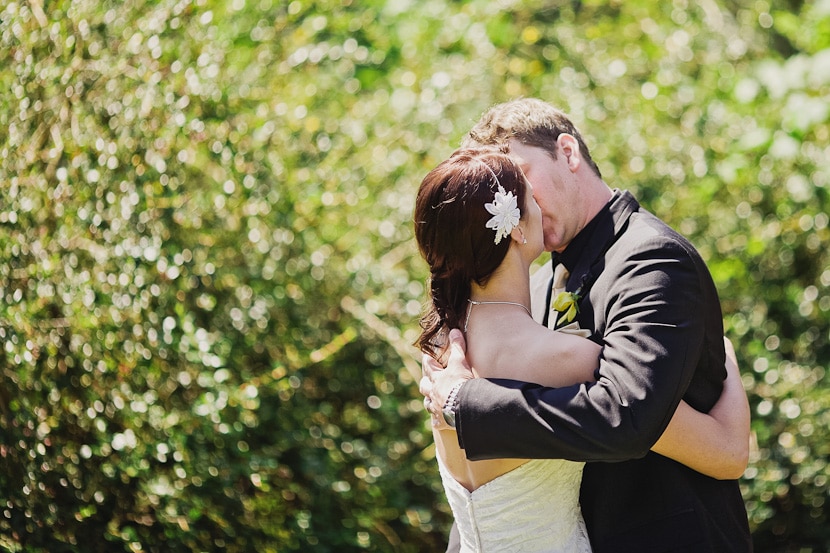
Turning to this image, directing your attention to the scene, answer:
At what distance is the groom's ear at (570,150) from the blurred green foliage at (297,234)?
168 centimetres

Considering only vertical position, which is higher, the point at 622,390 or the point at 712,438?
the point at 622,390

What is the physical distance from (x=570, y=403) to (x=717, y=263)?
3437mm

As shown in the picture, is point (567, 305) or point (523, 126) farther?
point (523, 126)

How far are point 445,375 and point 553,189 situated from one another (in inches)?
27.8

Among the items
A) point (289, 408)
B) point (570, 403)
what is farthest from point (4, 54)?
point (570, 403)

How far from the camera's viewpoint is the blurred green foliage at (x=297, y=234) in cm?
340

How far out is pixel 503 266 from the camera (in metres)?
2.33

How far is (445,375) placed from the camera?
2.28 m

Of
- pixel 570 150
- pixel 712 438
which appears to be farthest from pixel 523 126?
pixel 712 438

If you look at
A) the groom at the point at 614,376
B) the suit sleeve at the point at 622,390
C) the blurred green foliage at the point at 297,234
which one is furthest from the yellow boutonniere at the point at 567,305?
the blurred green foliage at the point at 297,234

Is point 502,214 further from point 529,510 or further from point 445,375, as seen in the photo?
point 529,510

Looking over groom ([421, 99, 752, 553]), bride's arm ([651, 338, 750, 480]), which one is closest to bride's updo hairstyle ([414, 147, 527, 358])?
groom ([421, 99, 752, 553])

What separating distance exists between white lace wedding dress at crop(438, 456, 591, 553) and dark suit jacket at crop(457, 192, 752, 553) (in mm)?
71

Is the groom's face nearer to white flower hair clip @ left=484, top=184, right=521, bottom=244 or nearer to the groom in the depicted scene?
the groom
